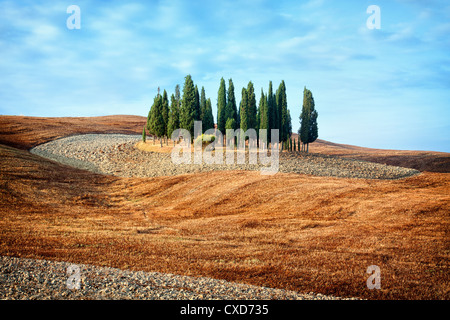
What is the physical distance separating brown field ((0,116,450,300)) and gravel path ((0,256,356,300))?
35.8 inches

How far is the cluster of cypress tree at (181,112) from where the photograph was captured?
201 feet

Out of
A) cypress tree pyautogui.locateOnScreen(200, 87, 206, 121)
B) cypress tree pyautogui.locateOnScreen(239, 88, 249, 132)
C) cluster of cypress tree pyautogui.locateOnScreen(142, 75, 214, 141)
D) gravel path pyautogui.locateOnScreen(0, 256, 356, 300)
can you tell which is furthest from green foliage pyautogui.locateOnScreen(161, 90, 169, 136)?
gravel path pyautogui.locateOnScreen(0, 256, 356, 300)

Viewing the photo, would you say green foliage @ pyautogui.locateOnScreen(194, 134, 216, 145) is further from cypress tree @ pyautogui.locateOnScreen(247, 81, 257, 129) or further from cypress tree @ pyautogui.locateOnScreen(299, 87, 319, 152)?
cypress tree @ pyautogui.locateOnScreen(299, 87, 319, 152)

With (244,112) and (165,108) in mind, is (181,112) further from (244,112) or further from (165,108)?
(244,112)

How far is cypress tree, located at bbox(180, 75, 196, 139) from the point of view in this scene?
60.9m

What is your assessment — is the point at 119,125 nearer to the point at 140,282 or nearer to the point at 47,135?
the point at 47,135

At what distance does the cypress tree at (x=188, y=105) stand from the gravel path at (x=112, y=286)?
168 ft

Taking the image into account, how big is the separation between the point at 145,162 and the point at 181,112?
1340 cm

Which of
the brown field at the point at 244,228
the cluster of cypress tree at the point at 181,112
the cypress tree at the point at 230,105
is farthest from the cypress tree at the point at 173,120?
the brown field at the point at 244,228

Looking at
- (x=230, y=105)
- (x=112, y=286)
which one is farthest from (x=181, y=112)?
(x=112, y=286)
